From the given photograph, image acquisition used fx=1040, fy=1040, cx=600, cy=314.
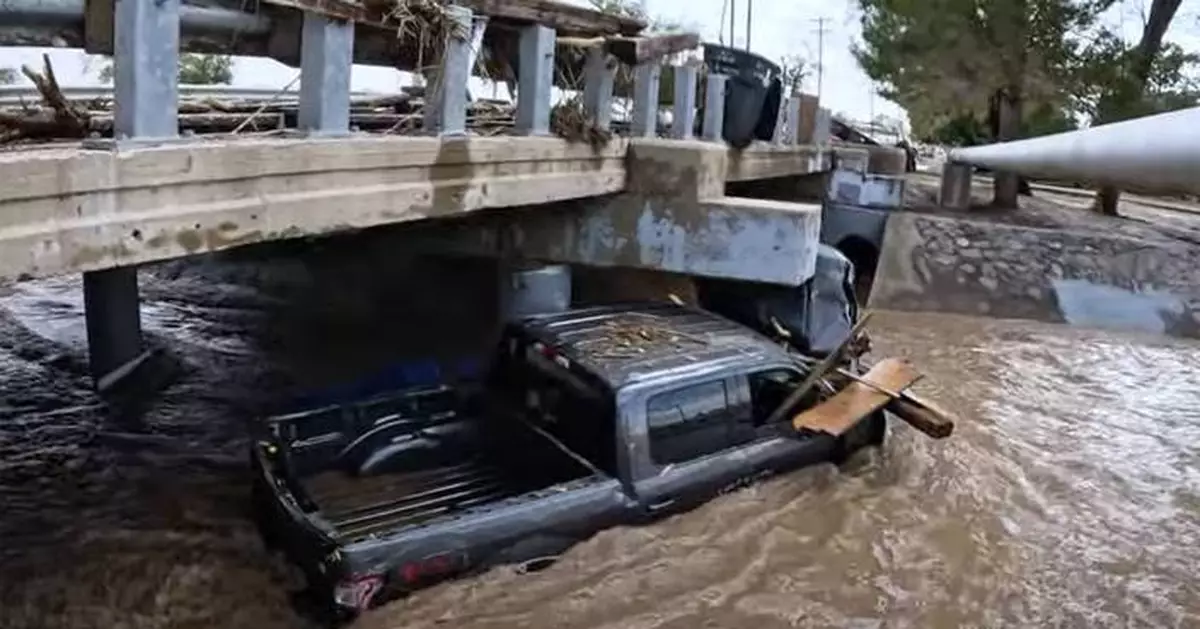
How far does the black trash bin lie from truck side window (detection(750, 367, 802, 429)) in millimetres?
4363

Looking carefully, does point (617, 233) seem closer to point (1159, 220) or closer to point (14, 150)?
point (14, 150)

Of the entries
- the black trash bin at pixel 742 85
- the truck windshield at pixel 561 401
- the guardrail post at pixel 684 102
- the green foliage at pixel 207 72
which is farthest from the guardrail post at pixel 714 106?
the green foliage at pixel 207 72

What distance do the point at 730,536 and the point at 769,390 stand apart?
3.20 ft

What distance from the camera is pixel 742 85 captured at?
10.3 m

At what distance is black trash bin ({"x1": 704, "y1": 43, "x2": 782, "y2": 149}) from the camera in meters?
10.1

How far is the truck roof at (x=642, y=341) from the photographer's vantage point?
5.68 metres

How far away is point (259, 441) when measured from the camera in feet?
18.0

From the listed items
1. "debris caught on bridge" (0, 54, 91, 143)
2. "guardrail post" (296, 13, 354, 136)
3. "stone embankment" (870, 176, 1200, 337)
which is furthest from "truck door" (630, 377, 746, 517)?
"stone embankment" (870, 176, 1200, 337)

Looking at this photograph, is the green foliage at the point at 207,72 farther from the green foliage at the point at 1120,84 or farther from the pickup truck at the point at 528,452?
the green foliage at the point at 1120,84

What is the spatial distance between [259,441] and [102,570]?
1.03m

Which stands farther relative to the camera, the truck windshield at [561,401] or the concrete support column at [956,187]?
the concrete support column at [956,187]

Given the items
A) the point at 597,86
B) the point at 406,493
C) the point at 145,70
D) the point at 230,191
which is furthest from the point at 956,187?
the point at 145,70

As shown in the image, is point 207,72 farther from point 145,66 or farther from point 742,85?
point 145,66

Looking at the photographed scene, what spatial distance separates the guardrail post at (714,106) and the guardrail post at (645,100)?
1511 mm
